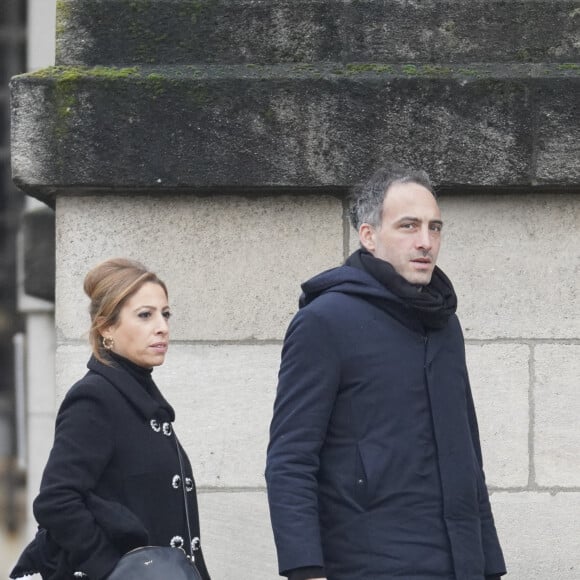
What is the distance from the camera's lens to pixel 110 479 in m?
3.85

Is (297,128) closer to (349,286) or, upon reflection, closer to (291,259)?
(291,259)

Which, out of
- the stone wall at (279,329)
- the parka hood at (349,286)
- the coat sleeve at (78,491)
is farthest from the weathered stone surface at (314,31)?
the coat sleeve at (78,491)

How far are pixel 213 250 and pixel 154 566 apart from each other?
54.9 inches

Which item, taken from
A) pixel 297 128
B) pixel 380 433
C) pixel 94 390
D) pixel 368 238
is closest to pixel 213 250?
pixel 297 128

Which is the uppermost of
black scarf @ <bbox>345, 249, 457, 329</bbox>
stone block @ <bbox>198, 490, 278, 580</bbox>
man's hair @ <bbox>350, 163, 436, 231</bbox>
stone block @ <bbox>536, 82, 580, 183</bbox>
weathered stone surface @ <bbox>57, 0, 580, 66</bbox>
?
weathered stone surface @ <bbox>57, 0, 580, 66</bbox>

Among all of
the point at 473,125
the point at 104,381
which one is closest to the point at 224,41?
the point at 473,125

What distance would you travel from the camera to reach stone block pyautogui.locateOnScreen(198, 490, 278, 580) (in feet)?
15.8

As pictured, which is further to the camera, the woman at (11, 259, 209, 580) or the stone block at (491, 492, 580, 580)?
the stone block at (491, 492, 580, 580)

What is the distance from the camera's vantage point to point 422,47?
484 centimetres

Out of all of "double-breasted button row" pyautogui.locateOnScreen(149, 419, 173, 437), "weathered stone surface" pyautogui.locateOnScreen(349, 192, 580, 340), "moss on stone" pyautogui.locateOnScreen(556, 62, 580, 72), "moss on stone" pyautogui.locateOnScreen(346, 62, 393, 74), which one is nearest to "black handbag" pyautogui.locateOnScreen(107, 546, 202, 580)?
"double-breasted button row" pyautogui.locateOnScreen(149, 419, 173, 437)

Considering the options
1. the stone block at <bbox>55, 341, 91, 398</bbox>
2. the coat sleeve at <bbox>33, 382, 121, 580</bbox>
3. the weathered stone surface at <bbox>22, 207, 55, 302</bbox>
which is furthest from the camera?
the weathered stone surface at <bbox>22, 207, 55, 302</bbox>

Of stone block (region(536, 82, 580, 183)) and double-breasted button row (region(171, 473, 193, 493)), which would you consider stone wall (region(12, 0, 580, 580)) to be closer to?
stone block (region(536, 82, 580, 183))

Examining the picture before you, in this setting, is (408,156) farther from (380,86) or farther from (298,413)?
(298,413)

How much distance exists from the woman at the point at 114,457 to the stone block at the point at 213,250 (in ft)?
2.44
